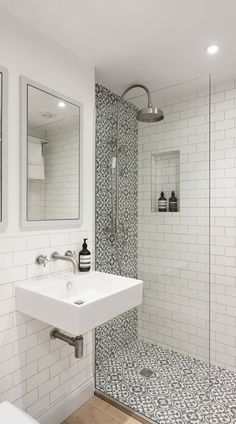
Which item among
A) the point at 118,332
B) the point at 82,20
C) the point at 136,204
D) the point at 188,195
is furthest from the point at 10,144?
the point at 118,332

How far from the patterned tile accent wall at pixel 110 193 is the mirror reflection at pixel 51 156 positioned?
358 millimetres

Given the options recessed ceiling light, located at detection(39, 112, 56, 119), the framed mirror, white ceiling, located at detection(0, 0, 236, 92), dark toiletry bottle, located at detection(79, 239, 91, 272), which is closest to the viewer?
white ceiling, located at detection(0, 0, 236, 92)

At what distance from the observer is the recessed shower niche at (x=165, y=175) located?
2.24 meters

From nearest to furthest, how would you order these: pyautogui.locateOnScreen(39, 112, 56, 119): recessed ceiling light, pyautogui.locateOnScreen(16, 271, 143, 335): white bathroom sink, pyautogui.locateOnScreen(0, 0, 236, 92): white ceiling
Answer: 1. pyautogui.locateOnScreen(16, 271, 143, 335): white bathroom sink
2. pyautogui.locateOnScreen(0, 0, 236, 92): white ceiling
3. pyautogui.locateOnScreen(39, 112, 56, 119): recessed ceiling light

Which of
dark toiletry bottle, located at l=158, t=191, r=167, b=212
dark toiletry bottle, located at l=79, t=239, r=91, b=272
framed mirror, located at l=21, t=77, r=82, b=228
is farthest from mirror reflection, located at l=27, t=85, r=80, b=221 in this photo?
dark toiletry bottle, located at l=158, t=191, r=167, b=212

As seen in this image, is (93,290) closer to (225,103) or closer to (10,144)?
(10,144)

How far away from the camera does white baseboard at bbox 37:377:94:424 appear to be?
71.5 inches

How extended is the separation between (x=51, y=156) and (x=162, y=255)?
121 centimetres

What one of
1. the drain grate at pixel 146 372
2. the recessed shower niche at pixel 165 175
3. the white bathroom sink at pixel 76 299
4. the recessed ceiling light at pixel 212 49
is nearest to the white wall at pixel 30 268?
the white bathroom sink at pixel 76 299

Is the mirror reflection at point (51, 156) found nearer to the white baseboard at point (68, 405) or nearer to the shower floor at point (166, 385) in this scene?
the white baseboard at point (68, 405)

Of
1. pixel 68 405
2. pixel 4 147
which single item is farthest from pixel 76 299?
pixel 4 147

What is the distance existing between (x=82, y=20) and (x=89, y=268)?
1.68 m

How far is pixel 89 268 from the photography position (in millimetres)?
2092

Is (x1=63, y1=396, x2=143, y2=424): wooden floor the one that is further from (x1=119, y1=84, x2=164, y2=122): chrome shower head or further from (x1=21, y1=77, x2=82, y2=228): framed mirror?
(x1=119, y1=84, x2=164, y2=122): chrome shower head
